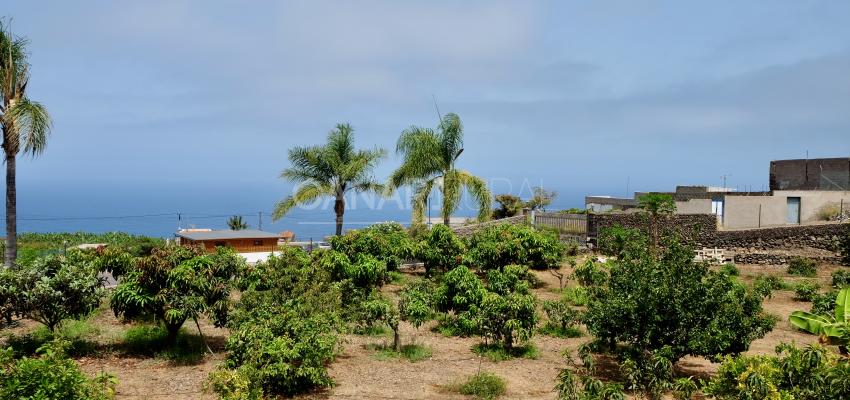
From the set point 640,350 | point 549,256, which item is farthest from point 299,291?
A: point 549,256

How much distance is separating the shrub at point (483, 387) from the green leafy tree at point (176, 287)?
504 cm

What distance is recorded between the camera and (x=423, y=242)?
22016mm

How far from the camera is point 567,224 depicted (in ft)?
104

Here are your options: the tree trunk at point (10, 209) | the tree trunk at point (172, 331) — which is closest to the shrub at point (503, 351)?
the tree trunk at point (172, 331)

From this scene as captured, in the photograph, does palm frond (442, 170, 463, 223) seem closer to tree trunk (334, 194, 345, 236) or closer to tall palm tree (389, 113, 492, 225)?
tall palm tree (389, 113, 492, 225)

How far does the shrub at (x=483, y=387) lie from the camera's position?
970cm

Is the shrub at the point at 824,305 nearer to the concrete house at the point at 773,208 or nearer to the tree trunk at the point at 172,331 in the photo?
the tree trunk at the point at 172,331

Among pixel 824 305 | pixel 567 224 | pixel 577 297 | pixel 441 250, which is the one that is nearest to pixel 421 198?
pixel 441 250

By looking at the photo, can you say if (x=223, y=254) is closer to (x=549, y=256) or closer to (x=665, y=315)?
(x=665, y=315)

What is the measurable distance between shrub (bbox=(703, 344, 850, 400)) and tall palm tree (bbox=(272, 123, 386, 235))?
21476 millimetres

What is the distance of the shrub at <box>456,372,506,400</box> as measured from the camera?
9.70 m

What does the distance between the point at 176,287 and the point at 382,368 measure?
169 inches

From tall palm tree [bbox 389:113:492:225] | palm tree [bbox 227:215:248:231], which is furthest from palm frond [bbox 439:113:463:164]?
palm tree [bbox 227:215:248:231]

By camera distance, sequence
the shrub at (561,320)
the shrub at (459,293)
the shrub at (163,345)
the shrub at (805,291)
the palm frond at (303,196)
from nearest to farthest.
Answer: the shrub at (163,345), the shrub at (459,293), the shrub at (561,320), the shrub at (805,291), the palm frond at (303,196)
